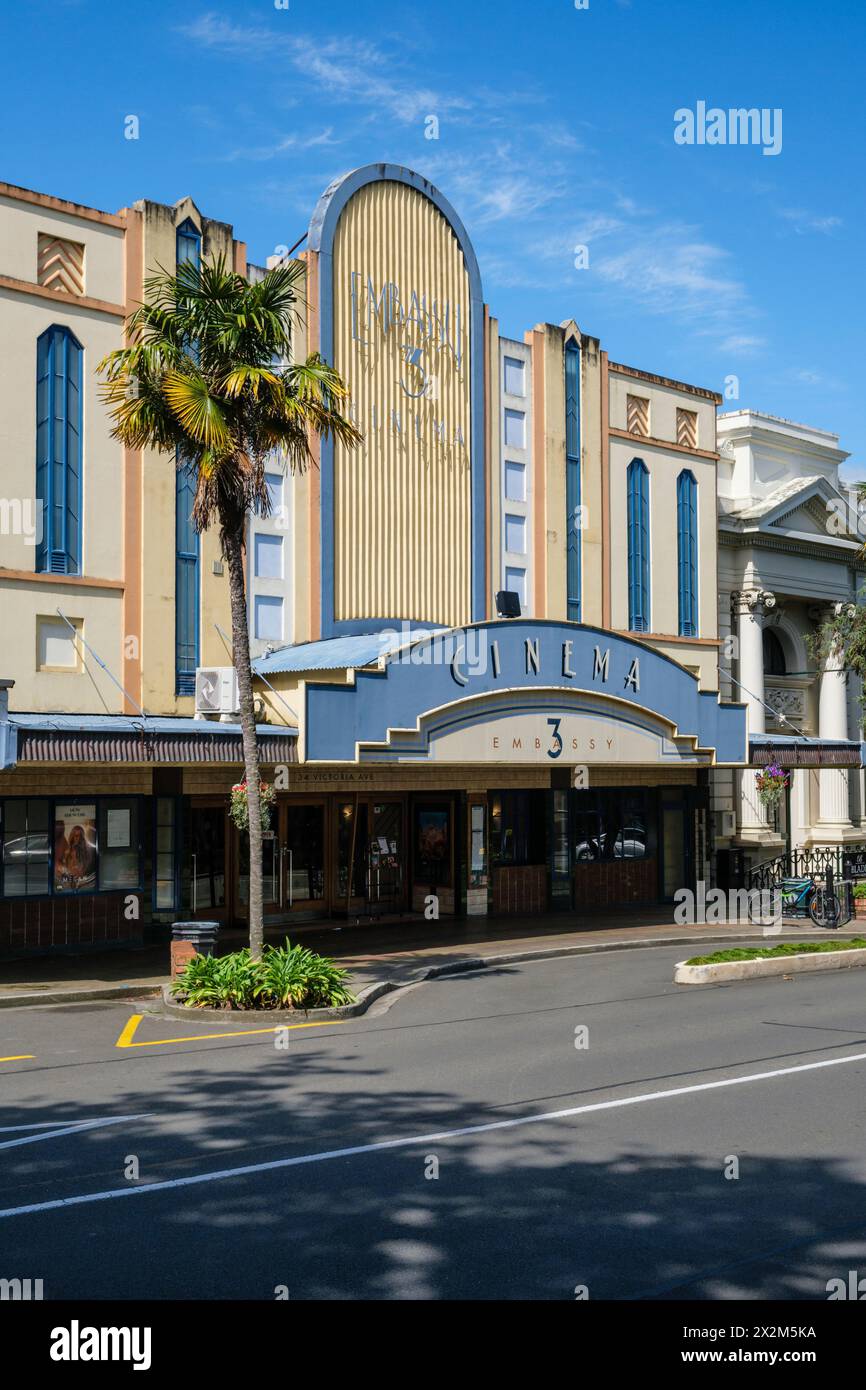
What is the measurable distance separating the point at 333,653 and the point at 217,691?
2.47m

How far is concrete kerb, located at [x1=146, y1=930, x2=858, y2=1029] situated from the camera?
16.5 metres

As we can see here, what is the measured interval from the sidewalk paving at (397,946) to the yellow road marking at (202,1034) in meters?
1.97

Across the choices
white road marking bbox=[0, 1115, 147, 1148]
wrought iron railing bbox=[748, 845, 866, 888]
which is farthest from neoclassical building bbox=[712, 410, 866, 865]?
white road marking bbox=[0, 1115, 147, 1148]

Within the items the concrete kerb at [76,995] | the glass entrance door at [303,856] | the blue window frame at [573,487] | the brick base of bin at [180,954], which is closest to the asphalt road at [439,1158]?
the concrete kerb at [76,995]

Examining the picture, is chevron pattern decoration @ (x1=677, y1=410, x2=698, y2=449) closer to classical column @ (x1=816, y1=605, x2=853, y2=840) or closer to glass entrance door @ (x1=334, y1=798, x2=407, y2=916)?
classical column @ (x1=816, y1=605, x2=853, y2=840)

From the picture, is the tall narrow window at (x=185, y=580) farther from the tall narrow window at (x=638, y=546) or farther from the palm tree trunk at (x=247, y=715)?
the tall narrow window at (x=638, y=546)

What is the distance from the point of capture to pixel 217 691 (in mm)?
22359

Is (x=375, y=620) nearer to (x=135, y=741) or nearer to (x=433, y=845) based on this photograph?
(x=433, y=845)

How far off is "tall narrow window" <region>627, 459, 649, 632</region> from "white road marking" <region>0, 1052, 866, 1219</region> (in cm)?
2020

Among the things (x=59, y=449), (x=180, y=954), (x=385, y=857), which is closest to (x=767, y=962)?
(x=180, y=954)

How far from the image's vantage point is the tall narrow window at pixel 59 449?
22406mm

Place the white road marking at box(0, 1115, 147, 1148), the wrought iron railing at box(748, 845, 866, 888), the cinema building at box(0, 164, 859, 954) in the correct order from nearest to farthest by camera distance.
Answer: the white road marking at box(0, 1115, 147, 1148) < the cinema building at box(0, 164, 859, 954) < the wrought iron railing at box(748, 845, 866, 888)

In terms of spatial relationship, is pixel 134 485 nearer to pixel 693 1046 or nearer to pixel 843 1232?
pixel 693 1046
